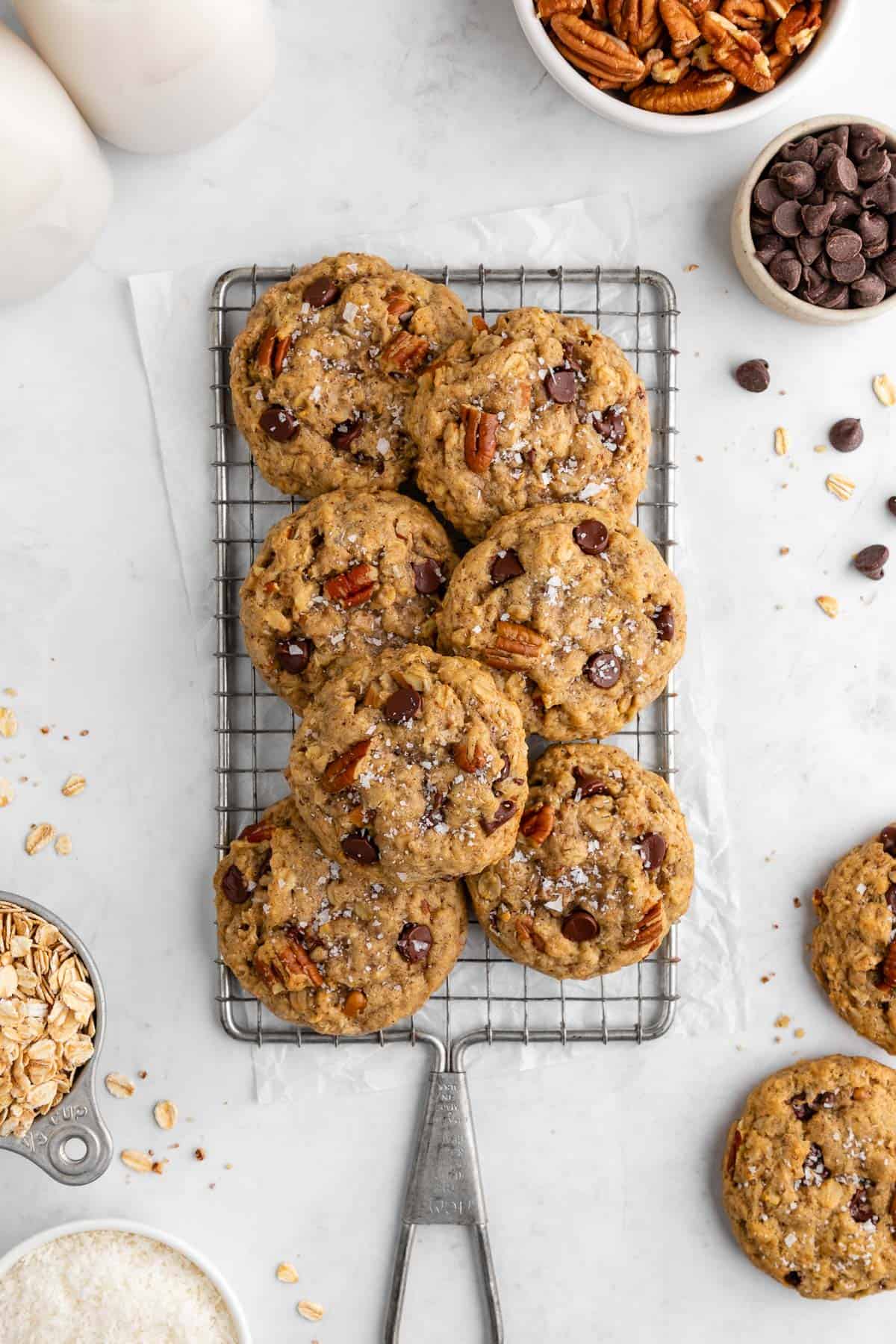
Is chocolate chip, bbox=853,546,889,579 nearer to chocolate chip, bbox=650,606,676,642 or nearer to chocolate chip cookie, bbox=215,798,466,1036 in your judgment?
chocolate chip, bbox=650,606,676,642

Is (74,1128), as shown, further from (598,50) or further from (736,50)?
(736,50)

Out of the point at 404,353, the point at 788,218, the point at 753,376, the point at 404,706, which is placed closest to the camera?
the point at 404,706

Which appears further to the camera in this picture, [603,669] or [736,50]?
[736,50]

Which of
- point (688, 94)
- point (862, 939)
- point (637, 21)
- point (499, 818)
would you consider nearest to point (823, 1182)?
point (862, 939)

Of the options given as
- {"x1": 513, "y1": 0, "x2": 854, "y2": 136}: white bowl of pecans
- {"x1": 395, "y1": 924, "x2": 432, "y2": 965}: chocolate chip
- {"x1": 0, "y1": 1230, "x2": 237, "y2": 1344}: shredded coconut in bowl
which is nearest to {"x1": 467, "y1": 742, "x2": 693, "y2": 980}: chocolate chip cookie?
{"x1": 395, "y1": 924, "x2": 432, "y2": 965}: chocolate chip

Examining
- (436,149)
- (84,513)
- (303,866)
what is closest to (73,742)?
(84,513)

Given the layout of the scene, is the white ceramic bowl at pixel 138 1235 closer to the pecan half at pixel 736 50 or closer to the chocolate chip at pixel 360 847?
the chocolate chip at pixel 360 847

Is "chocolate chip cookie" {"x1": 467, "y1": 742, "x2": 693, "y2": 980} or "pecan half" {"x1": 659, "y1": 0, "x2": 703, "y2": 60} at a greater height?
"pecan half" {"x1": 659, "y1": 0, "x2": 703, "y2": 60}

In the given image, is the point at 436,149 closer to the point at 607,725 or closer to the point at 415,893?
the point at 607,725
